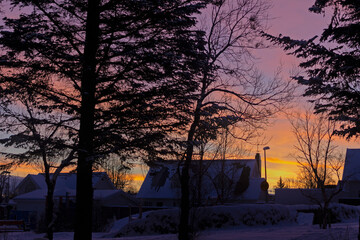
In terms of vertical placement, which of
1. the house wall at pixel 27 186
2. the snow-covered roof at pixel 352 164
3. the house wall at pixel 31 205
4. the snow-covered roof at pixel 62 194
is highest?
the snow-covered roof at pixel 352 164

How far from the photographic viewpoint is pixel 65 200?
40.1 meters

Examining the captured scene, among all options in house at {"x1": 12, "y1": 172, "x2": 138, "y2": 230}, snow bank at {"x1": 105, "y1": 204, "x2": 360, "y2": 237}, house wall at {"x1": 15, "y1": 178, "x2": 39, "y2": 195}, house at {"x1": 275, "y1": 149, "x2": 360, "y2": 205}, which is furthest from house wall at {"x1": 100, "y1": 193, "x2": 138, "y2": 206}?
snow bank at {"x1": 105, "y1": 204, "x2": 360, "y2": 237}

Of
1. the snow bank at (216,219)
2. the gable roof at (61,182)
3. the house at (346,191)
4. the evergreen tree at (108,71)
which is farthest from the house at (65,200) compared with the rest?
the house at (346,191)

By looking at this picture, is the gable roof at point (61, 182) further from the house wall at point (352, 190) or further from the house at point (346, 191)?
the house wall at point (352, 190)

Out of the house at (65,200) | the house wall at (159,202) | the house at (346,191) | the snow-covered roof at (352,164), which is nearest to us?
the house at (65,200)

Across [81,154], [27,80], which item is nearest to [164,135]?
[81,154]

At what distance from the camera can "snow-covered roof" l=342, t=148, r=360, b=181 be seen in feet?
155

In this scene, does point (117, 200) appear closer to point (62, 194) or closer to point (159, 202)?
point (159, 202)

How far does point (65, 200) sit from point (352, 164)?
3309cm

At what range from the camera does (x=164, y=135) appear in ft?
41.1

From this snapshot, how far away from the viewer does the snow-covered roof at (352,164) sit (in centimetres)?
4712

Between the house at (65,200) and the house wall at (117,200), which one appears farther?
the house wall at (117,200)

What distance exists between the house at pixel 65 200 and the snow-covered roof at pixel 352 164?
2501 cm

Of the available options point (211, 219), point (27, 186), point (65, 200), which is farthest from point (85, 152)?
point (27, 186)
